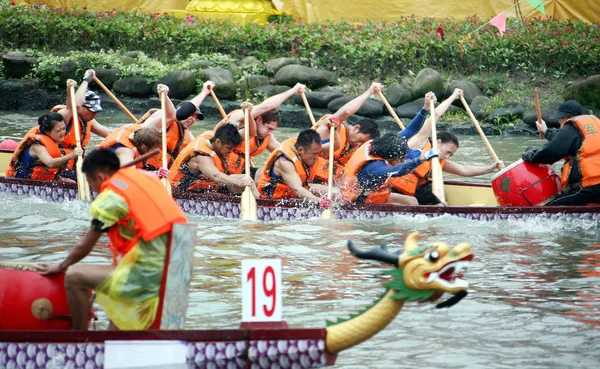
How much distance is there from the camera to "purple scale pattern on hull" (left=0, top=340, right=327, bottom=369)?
4750 mm

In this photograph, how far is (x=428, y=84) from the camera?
16484mm

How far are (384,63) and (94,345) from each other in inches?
520

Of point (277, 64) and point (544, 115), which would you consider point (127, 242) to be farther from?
point (277, 64)

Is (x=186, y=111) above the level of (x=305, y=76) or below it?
below

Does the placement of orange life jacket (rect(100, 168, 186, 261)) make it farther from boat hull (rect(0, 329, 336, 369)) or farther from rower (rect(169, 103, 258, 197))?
rower (rect(169, 103, 258, 197))

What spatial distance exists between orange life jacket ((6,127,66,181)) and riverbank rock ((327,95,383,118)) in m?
6.68

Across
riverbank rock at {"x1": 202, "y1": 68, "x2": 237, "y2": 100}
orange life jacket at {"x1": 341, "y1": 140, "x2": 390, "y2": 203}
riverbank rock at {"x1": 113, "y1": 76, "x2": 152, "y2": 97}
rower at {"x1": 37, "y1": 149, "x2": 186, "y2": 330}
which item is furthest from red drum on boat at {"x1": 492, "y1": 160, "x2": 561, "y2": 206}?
riverbank rock at {"x1": 113, "y1": 76, "x2": 152, "y2": 97}

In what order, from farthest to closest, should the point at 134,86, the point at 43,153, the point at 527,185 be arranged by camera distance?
the point at 134,86 → the point at 43,153 → the point at 527,185

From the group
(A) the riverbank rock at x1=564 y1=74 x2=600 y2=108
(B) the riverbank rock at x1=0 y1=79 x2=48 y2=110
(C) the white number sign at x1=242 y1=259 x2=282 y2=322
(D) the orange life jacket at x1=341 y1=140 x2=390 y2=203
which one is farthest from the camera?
(B) the riverbank rock at x1=0 y1=79 x2=48 y2=110

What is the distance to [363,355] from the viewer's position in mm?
5906

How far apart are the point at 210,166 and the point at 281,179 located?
71 cm

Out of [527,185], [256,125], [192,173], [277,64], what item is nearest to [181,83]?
[277,64]

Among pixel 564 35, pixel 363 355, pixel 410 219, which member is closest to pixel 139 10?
pixel 564 35

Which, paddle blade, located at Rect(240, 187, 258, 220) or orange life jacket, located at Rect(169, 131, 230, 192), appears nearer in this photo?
paddle blade, located at Rect(240, 187, 258, 220)
